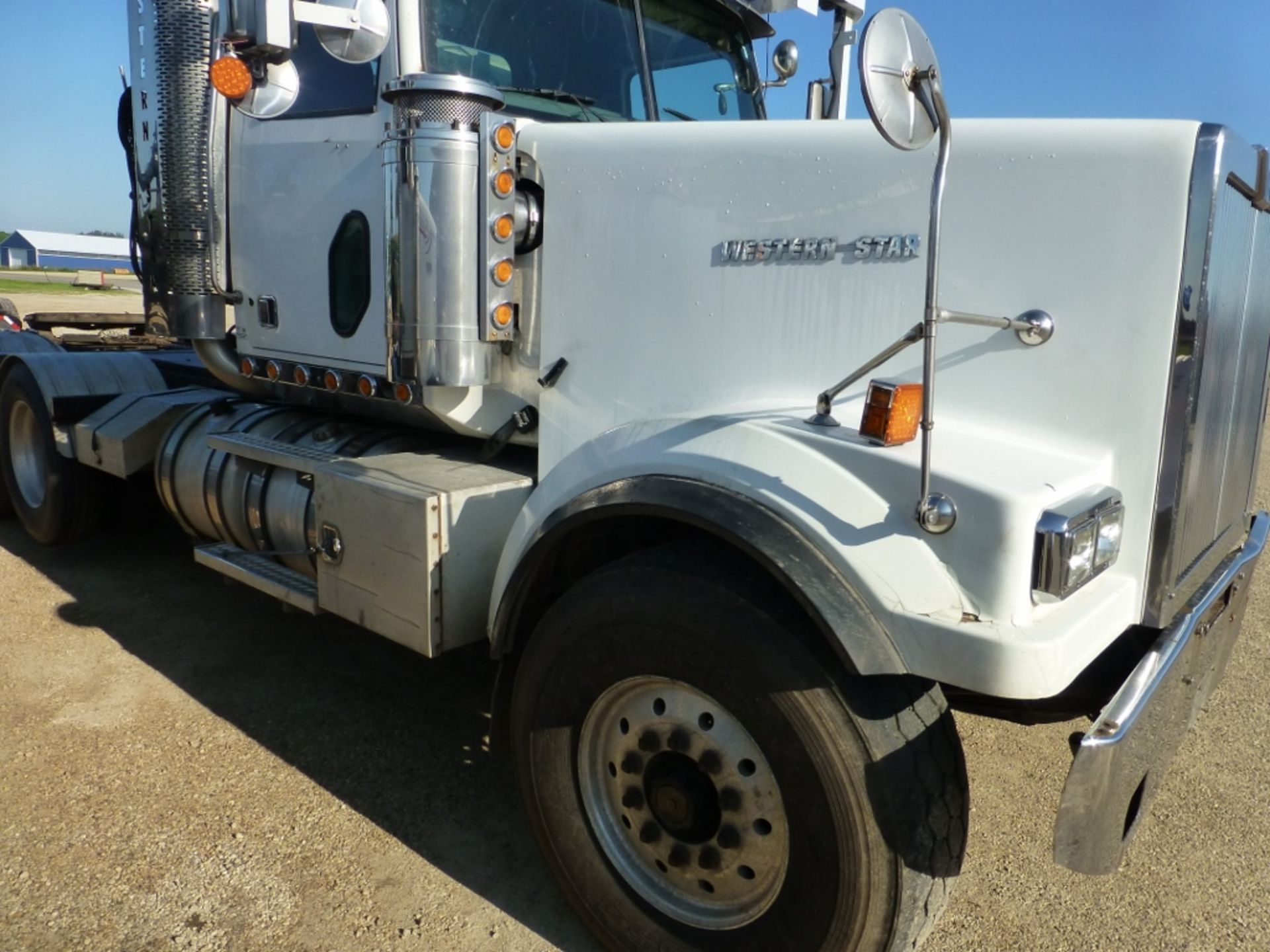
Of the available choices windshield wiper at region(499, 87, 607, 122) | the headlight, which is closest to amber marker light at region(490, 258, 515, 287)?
windshield wiper at region(499, 87, 607, 122)

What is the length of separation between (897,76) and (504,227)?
4.71 feet

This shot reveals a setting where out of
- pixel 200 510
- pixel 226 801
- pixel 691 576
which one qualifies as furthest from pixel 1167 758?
pixel 200 510

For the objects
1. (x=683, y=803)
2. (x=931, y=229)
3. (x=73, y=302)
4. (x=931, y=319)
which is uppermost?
(x=931, y=229)

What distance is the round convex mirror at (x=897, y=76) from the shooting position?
5.92 feet

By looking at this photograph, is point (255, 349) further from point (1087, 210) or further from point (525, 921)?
point (1087, 210)

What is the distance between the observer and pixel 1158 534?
220 centimetres

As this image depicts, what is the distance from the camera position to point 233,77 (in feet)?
9.61

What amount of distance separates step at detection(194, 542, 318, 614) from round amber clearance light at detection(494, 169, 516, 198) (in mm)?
1515

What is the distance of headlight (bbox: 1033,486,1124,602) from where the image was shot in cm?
192

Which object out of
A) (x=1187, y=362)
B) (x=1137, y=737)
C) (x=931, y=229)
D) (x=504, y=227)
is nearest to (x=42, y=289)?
(x=504, y=227)

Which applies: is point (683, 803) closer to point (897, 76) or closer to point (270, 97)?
point (897, 76)

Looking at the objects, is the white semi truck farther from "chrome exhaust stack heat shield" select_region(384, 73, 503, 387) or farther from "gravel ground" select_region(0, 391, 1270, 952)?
"gravel ground" select_region(0, 391, 1270, 952)

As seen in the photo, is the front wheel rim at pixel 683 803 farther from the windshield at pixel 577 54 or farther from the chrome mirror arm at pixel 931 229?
the windshield at pixel 577 54

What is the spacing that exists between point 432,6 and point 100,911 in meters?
2.84
